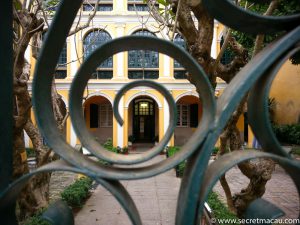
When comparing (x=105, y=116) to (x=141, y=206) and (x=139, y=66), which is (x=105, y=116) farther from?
(x=141, y=206)

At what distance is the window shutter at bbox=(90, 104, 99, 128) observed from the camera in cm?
1891

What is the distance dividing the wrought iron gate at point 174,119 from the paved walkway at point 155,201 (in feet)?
17.7

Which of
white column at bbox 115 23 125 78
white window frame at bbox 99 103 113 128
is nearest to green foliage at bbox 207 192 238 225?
white column at bbox 115 23 125 78

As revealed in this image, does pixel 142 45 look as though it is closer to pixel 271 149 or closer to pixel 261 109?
pixel 261 109

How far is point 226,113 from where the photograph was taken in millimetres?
870

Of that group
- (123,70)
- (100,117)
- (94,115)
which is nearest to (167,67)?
(123,70)

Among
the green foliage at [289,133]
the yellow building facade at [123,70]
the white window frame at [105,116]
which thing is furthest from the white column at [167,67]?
the green foliage at [289,133]

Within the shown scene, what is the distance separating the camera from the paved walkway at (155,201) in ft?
20.5

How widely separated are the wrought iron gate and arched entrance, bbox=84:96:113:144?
59.2 feet

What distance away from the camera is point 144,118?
69.5 ft

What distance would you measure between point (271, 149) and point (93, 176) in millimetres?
592

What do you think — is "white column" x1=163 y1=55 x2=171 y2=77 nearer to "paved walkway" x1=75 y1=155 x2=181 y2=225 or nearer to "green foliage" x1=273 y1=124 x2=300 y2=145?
"green foliage" x1=273 y1=124 x2=300 y2=145

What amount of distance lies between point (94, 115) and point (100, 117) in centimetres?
45

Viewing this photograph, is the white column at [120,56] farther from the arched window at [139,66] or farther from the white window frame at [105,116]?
the white window frame at [105,116]
